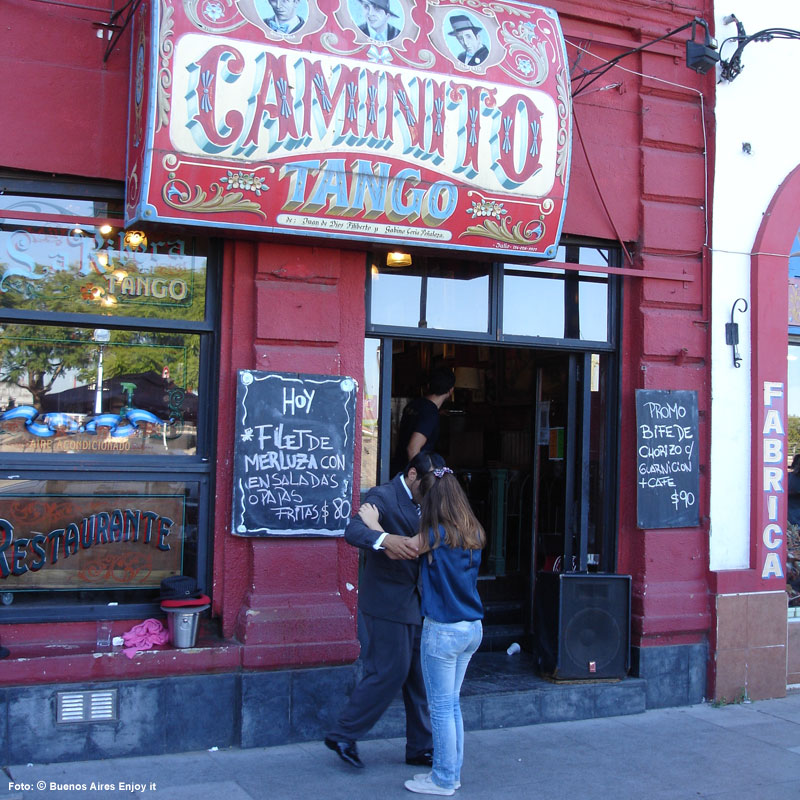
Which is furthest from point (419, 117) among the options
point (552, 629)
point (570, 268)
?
point (552, 629)

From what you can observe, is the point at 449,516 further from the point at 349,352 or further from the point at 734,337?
the point at 734,337

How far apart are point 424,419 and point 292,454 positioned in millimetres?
1492

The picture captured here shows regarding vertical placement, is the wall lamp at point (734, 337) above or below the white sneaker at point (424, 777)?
above

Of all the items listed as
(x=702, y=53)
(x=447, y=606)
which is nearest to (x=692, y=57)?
(x=702, y=53)

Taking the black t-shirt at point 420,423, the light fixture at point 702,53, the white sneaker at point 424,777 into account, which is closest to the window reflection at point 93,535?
the black t-shirt at point 420,423

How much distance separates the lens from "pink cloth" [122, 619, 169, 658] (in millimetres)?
5781

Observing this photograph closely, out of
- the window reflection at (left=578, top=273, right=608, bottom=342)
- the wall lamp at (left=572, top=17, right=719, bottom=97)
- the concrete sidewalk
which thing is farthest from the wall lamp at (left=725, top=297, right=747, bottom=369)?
the concrete sidewalk

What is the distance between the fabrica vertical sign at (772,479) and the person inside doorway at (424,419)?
103 inches

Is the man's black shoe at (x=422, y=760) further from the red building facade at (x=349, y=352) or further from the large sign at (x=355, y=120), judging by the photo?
the large sign at (x=355, y=120)

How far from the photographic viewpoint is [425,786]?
520 cm

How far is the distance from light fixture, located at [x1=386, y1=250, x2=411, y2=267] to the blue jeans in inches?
114

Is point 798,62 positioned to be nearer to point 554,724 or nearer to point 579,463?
point 579,463

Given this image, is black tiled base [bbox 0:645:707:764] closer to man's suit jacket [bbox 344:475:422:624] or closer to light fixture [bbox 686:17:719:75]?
man's suit jacket [bbox 344:475:422:624]

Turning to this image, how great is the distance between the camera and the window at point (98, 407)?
19.2 feet
